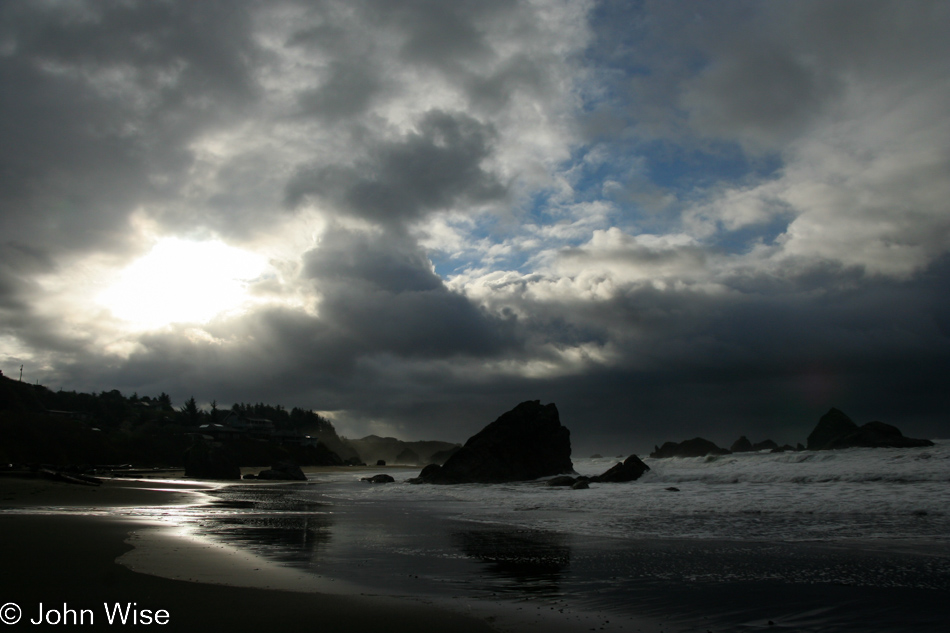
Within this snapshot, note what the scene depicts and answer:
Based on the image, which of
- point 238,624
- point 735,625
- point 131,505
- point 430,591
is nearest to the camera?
point 238,624

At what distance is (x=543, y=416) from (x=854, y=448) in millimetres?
26712

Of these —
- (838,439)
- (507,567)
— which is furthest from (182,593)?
(838,439)

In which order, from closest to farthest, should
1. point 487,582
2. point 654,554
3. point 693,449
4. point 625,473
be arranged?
point 487,582, point 654,554, point 625,473, point 693,449

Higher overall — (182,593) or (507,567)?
(182,593)

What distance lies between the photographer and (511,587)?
8.12 metres

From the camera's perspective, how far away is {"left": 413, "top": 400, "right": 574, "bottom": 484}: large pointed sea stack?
4900 centimetres

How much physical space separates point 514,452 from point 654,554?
41.0m

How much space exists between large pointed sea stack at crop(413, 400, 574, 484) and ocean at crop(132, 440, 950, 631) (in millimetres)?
25994

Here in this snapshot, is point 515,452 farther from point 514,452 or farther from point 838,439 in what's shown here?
point 838,439

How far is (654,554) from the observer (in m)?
11.0

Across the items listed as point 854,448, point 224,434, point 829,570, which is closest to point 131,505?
point 829,570

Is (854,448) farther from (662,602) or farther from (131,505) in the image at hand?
(131,505)

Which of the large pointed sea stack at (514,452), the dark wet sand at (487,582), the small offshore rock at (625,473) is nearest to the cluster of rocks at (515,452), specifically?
the large pointed sea stack at (514,452)

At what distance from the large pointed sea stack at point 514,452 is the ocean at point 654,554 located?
2599 centimetres
